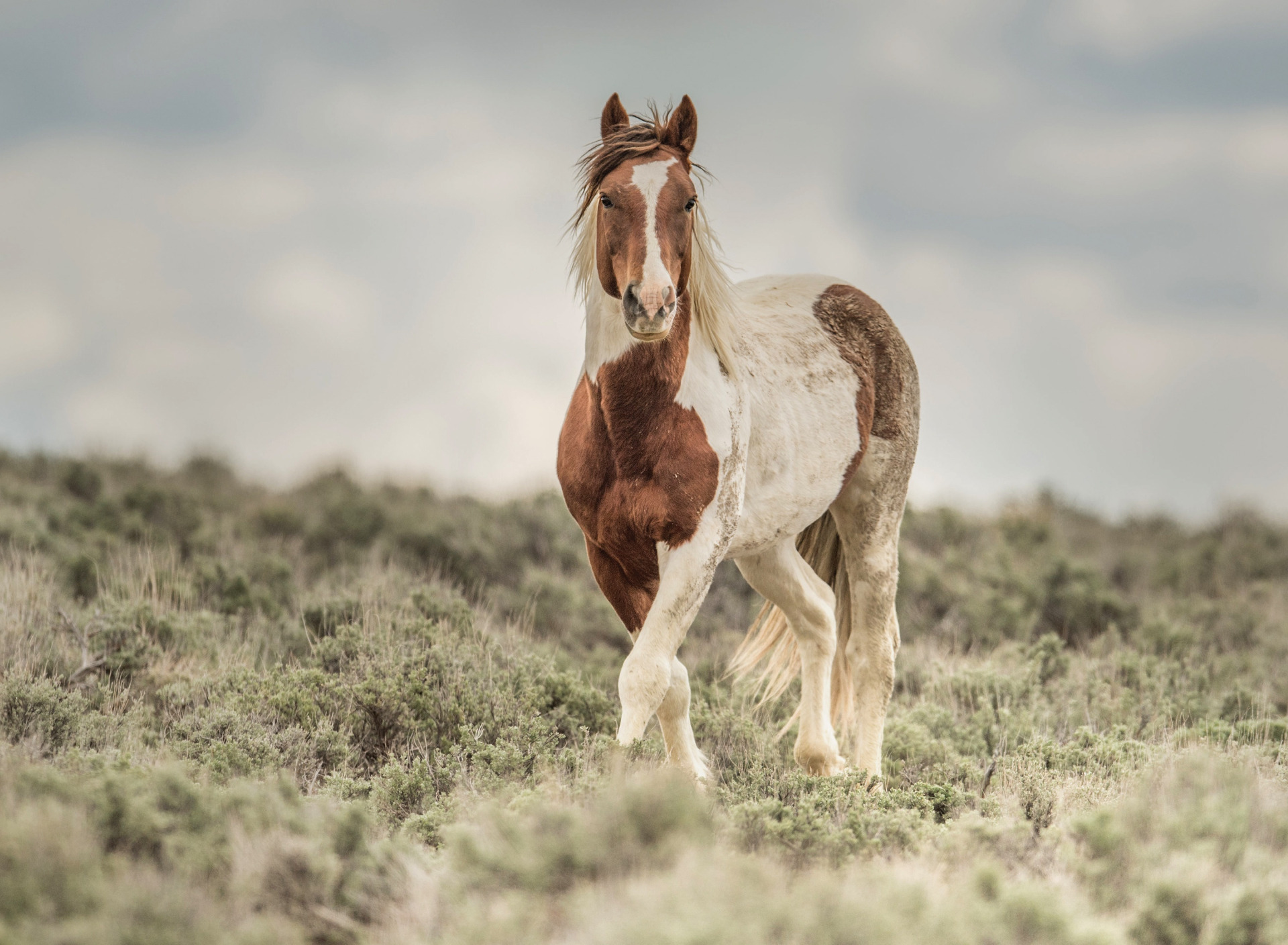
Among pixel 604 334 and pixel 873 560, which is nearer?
pixel 604 334

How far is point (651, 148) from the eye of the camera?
155 inches

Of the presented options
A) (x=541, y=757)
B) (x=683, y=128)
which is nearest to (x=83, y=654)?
(x=541, y=757)

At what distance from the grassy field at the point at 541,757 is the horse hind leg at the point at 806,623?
0.92 feet

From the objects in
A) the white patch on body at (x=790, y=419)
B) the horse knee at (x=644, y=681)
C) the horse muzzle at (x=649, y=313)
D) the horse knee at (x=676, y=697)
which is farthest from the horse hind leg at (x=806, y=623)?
the horse muzzle at (x=649, y=313)

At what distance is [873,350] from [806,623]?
1518 millimetres

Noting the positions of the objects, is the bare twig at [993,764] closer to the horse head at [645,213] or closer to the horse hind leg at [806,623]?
the horse hind leg at [806,623]

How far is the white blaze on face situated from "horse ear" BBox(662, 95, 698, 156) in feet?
0.61

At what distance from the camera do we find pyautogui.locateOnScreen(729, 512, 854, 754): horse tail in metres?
5.52

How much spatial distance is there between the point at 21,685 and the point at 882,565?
167 inches

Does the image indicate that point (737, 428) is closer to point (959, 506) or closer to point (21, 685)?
point (21, 685)

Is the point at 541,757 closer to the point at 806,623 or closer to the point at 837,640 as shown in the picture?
the point at 806,623

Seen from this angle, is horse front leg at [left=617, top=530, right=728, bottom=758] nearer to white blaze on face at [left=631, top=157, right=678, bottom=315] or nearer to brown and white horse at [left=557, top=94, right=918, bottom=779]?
brown and white horse at [left=557, top=94, right=918, bottom=779]

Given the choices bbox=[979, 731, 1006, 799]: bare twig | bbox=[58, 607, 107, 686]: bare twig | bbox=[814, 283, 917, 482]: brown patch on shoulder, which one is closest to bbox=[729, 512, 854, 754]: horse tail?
bbox=[814, 283, 917, 482]: brown patch on shoulder

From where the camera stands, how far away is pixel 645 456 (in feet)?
12.8
